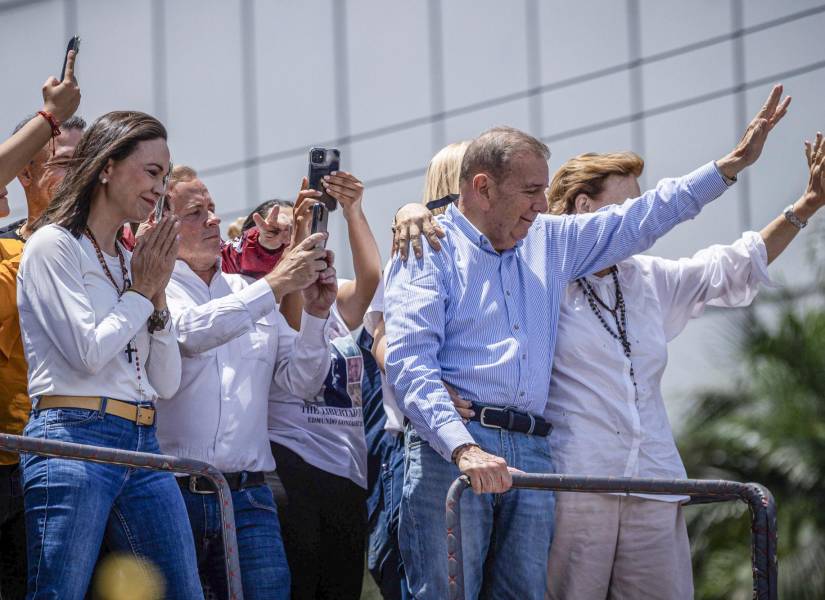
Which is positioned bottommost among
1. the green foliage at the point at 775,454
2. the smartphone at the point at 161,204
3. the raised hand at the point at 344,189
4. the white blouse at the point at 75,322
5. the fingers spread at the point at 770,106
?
the green foliage at the point at 775,454

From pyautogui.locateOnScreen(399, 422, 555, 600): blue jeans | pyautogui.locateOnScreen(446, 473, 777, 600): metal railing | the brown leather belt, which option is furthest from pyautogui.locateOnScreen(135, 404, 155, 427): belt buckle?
pyautogui.locateOnScreen(446, 473, 777, 600): metal railing

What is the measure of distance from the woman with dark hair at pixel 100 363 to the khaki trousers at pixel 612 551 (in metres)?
1.23

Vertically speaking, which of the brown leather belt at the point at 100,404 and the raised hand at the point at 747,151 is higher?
the raised hand at the point at 747,151

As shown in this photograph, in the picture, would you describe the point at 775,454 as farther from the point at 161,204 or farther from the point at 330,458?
the point at 161,204

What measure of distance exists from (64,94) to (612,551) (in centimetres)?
233

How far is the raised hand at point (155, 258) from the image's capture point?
192 inches

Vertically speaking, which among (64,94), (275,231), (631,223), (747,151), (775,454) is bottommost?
(775,454)

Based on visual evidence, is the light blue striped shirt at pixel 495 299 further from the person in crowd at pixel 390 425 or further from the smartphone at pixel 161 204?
the smartphone at pixel 161 204

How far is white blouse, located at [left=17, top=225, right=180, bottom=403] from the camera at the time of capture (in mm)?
4621

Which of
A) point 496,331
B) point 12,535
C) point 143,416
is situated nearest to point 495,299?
point 496,331

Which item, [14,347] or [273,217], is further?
[273,217]

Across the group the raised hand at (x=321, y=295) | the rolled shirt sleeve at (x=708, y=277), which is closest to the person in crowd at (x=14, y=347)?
the raised hand at (x=321, y=295)

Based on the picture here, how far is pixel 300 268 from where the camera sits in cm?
551

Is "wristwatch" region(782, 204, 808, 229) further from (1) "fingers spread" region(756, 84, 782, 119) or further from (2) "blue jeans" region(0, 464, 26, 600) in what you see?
(2) "blue jeans" region(0, 464, 26, 600)
